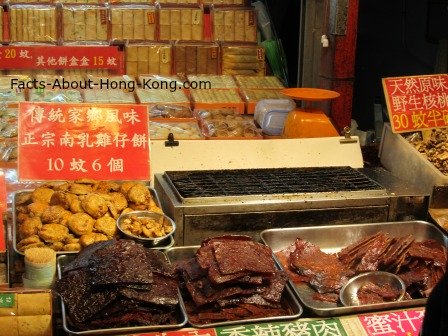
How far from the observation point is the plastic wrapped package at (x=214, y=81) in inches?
286

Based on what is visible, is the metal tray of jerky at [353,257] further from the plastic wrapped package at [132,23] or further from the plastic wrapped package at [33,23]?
the plastic wrapped package at [33,23]

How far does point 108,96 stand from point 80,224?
3762mm

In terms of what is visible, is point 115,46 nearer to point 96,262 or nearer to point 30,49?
point 30,49

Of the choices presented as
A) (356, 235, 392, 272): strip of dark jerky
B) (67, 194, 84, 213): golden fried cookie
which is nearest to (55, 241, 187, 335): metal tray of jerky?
(67, 194, 84, 213): golden fried cookie

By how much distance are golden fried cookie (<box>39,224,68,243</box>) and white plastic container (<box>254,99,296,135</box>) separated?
10.2 ft

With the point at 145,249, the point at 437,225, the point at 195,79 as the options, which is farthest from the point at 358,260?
the point at 195,79

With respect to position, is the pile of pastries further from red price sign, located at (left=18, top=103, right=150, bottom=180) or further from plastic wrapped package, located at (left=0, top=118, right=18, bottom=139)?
plastic wrapped package, located at (left=0, top=118, right=18, bottom=139)

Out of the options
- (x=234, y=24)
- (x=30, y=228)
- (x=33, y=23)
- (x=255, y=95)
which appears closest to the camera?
(x=30, y=228)

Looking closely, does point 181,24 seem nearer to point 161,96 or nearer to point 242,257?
point 161,96

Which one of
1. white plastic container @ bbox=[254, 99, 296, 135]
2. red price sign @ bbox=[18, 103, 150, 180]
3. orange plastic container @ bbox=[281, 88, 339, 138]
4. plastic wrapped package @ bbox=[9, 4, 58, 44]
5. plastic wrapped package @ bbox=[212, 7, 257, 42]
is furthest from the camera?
plastic wrapped package @ bbox=[212, 7, 257, 42]

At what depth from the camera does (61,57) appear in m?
7.45

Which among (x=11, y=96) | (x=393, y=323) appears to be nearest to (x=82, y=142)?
(x=393, y=323)

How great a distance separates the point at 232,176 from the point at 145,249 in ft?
3.24

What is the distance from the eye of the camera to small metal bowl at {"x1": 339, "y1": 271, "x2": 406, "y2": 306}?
2.84 meters
